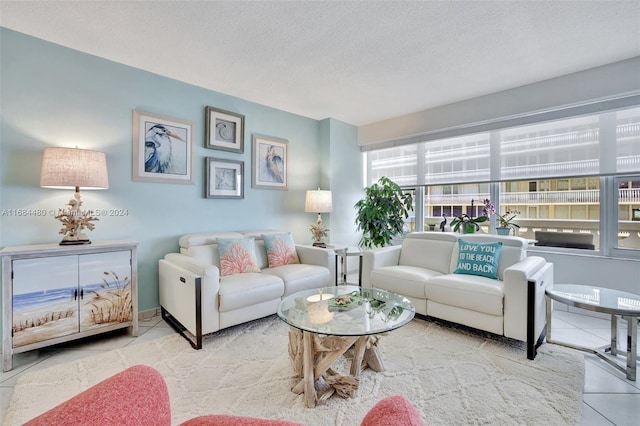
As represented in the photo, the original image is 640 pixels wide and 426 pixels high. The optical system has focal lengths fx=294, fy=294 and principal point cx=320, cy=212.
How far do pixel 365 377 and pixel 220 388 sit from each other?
93cm

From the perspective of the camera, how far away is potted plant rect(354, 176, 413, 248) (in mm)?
4211

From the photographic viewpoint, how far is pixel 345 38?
7.97 ft

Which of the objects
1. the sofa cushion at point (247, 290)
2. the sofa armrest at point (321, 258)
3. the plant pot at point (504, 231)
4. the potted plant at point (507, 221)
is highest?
the potted plant at point (507, 221)

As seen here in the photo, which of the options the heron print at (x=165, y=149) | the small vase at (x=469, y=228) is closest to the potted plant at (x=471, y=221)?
the small vase at (x=469, y=228)

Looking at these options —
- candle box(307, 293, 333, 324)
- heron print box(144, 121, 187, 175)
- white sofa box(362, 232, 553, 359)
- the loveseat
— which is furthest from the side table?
the loveseat

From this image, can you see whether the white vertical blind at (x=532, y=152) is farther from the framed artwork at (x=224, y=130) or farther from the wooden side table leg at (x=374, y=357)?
the wooden side table leg at (x=374, y=357)

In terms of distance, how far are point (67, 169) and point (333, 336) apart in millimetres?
2380

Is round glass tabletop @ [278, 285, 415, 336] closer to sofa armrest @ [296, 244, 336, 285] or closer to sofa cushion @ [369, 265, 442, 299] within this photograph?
sofa cushion @ [369, 265, 442, 299]

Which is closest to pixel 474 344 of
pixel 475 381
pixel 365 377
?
pixel 475 381

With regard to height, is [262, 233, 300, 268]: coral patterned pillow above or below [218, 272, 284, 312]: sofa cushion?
above

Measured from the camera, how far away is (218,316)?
8.05ft

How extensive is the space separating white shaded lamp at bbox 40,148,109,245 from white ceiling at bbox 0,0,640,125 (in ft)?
3.27

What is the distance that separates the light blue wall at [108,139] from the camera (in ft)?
7.81

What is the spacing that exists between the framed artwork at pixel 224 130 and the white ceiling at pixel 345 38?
1.02 feet
